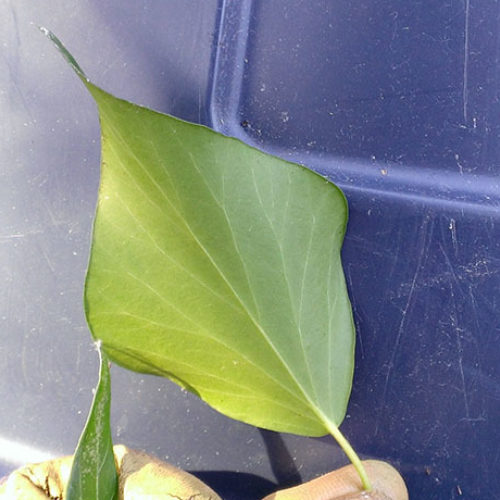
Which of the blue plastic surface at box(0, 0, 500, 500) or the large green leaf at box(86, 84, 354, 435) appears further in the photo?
the blue plastic surface at box(0, 0, 500, 500)

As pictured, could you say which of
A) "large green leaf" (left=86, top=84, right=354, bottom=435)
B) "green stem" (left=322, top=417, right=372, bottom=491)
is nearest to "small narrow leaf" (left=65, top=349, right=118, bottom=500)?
"large green leaf" (left=86, top=84, right=354, bottom=435)

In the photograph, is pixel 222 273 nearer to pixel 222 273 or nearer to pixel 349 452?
pixel 222 273

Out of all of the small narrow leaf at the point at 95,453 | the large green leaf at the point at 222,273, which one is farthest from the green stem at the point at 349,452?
the small narrow leaf at the point at 95,453

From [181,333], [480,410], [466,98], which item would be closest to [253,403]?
[181,333]

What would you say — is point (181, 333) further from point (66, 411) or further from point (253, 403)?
point (66, 411)

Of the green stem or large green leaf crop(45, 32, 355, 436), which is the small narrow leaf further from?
the green stem

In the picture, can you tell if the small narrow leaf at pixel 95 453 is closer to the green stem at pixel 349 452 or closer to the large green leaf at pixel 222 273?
the large green leaf at pixel 222 273
